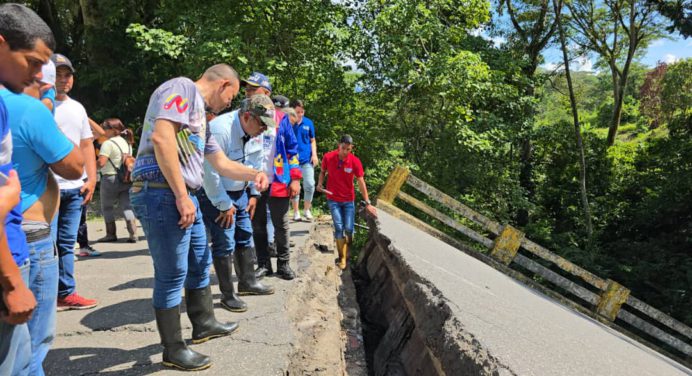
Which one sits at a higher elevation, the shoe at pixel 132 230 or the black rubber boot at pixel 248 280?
the black rubber boot at pixel 248 280

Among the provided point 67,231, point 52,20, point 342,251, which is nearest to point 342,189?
point 342,251

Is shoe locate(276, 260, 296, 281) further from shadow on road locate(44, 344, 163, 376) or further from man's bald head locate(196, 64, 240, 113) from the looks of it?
man's bald head locate(196, 64, 240, 113)

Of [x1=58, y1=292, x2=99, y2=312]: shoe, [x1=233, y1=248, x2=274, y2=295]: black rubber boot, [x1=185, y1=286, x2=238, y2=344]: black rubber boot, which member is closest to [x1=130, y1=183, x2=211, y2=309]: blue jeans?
[x1=185, y1=286, x2=238, y2=344]: black rubber boot

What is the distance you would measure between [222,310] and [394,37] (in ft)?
28.3

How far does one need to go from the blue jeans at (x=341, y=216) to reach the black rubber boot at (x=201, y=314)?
11.3ft

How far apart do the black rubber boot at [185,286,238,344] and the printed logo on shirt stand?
1.19 metres

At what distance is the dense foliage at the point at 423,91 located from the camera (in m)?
10.1

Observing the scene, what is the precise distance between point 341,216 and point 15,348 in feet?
16.3

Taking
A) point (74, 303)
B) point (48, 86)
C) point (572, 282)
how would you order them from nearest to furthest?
1. point (48, 86)
2. point (74, 303)
3. point (572, 282)

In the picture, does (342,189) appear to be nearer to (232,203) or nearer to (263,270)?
(263,270)

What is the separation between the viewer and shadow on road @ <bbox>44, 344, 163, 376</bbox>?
252 centimetres

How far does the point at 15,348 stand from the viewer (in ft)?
4.80

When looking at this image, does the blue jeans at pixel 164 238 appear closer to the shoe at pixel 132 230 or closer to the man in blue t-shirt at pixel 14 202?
the man in blue t-shirt at pixel 14 202

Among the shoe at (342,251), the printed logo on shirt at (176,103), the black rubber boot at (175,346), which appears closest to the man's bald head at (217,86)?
the printed logo on shirt at (176,103)
